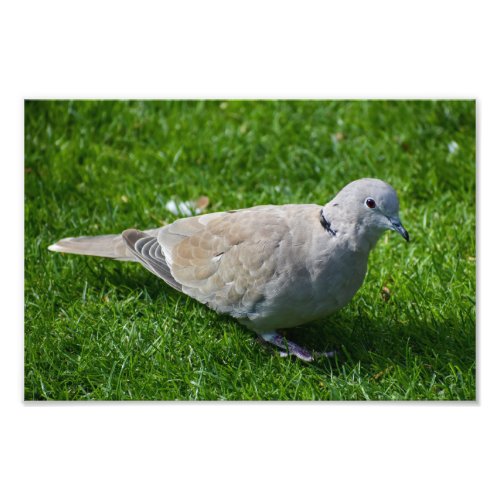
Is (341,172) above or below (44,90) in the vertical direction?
below

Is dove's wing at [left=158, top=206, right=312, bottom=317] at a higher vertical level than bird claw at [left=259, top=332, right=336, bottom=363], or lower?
higher

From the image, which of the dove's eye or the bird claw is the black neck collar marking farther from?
the bird claw

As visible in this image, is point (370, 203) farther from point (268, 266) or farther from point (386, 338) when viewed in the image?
point (386, 338)

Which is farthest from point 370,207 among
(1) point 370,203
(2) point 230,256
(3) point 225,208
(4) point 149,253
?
(3) point 225,208

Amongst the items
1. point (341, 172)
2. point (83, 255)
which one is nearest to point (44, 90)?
point (83, 255)

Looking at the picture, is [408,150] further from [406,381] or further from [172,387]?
[172,387]

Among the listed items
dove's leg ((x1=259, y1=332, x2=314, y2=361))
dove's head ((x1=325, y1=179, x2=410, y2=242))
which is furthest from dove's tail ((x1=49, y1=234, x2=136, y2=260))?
dove's head ((x1=325, y1=179, x2=410, y2=242))
